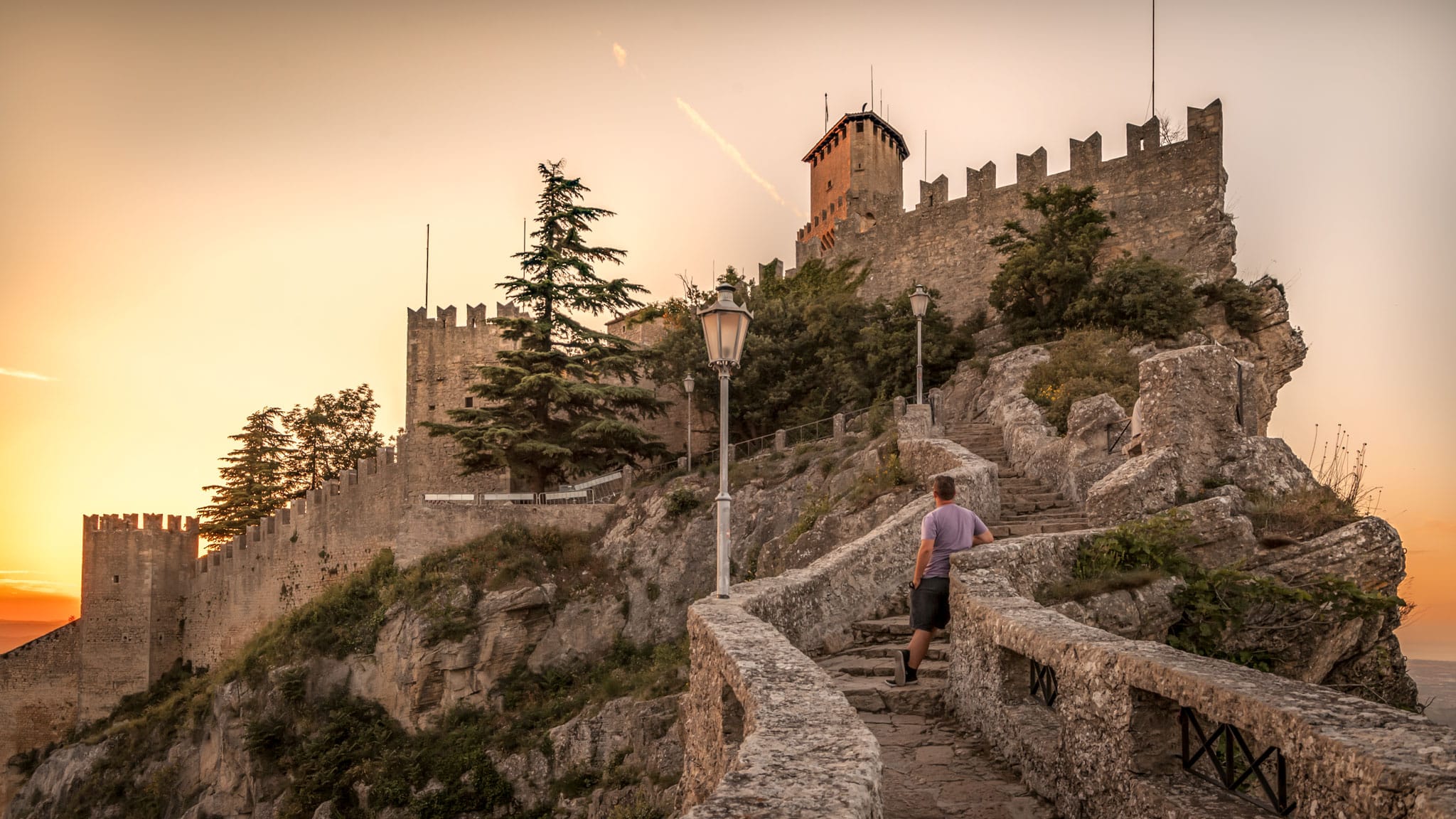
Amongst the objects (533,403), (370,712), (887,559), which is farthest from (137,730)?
(887,559)

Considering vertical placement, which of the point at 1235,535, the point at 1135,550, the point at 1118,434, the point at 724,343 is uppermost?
the point at 724,343

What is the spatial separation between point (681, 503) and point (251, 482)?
22.0m

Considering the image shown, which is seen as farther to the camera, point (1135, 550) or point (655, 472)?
point (655, 472)

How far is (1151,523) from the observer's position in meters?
8.09

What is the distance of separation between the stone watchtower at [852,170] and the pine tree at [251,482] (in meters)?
25.1

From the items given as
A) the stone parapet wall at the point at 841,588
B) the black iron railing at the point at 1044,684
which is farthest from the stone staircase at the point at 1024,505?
the black iron railing at the point at 1044,684

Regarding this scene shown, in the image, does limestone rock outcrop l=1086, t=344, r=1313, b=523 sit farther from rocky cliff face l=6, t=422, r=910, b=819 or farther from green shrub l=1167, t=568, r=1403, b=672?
rocky cliff face l=6, t=422, r=910, b=819

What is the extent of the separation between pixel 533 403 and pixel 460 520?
422 centimetres

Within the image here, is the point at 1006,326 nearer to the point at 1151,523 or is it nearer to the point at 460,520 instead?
the point at 460,520

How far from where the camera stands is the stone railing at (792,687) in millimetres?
2986

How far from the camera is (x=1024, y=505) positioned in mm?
11812

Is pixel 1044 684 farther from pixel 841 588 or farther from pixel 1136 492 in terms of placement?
pixel 1136 492

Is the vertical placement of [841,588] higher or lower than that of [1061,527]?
lower

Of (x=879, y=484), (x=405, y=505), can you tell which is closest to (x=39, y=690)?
(x=405, y=505)
